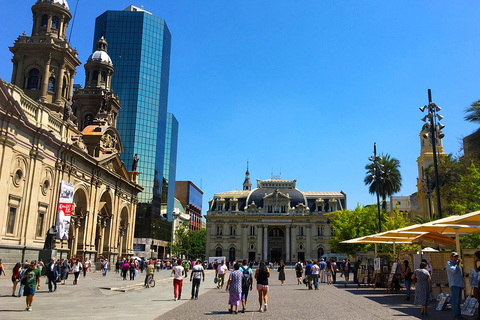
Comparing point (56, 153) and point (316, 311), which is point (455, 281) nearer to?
point (316, 311)

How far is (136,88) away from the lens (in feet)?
294

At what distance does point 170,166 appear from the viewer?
109000mm

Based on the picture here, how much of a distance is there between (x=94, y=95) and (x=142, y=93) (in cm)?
2501

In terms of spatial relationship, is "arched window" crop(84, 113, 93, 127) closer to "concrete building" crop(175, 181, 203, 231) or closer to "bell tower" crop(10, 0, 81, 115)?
"bell tower" crop(10, 0, 81, 115)

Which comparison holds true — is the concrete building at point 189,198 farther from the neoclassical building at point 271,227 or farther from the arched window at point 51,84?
the arched window at point 51,84

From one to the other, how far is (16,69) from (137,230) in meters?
42.0

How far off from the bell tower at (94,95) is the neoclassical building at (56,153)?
160 millimetres

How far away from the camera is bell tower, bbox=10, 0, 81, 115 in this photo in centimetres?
5062

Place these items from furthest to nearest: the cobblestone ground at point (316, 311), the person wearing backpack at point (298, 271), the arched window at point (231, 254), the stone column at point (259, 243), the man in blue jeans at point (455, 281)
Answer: the arched window at point (231, 254) → the stone column at point (259, 243) → the person wearing backpack at point (298, 271) → the cobblestone ground at point (316, 311) → the man in blue jeans at point (455, 281)

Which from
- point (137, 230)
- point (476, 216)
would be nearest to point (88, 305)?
point (476, 216)

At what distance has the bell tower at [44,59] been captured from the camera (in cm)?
5062

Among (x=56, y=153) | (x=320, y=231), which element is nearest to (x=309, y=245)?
(x=320, y=231)

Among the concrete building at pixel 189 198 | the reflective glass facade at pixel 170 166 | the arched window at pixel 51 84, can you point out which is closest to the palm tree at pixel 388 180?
the arched window at pixel 51 84

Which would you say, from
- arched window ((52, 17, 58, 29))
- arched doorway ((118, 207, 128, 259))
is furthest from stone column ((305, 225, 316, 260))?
arched window ((52, 17, 58, 29))
